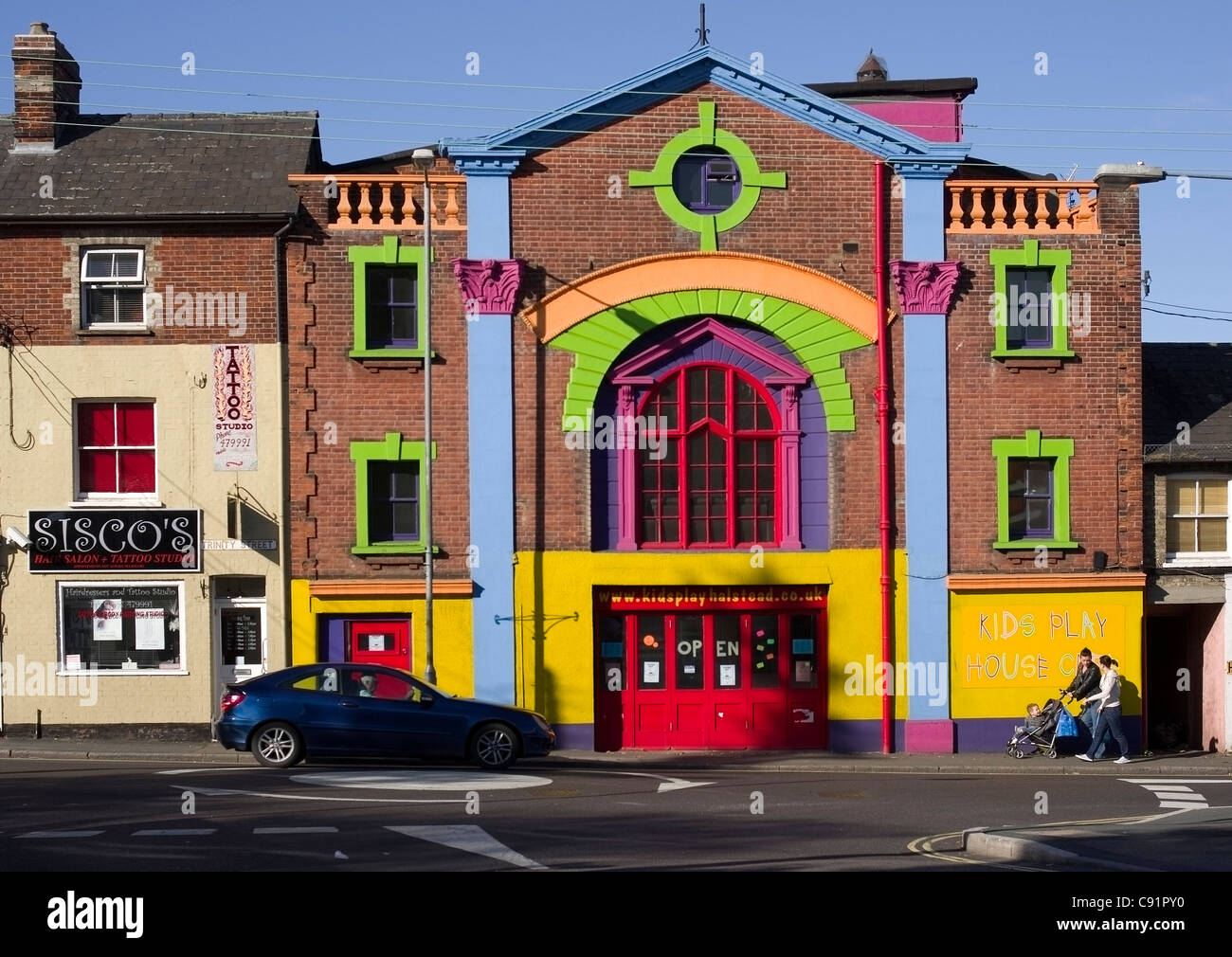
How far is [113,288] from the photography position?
1042 inches

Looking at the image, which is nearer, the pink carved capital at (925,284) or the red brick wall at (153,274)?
the red brick wall at (153,274)

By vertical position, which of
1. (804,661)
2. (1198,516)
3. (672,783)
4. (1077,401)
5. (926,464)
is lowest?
(672,783)

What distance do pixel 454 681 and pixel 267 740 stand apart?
570 cm

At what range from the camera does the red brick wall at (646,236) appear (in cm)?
2670

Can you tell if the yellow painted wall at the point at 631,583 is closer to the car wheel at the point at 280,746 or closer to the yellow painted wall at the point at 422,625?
the yellow painted wall at the point at 422,625

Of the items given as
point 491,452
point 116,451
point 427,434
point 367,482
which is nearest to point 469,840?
point 427,434

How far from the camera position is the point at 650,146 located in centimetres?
2700

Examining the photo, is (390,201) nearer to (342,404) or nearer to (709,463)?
(342,404)

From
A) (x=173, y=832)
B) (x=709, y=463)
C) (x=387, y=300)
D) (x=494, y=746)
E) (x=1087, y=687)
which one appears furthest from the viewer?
(x=709, y=463)

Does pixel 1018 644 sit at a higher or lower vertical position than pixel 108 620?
lower

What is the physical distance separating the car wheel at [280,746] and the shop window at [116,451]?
6.91m

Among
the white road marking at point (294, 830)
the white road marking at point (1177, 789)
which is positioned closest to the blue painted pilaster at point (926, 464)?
the white road marking at point (1177, 789)

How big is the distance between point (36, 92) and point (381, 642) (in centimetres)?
1137
